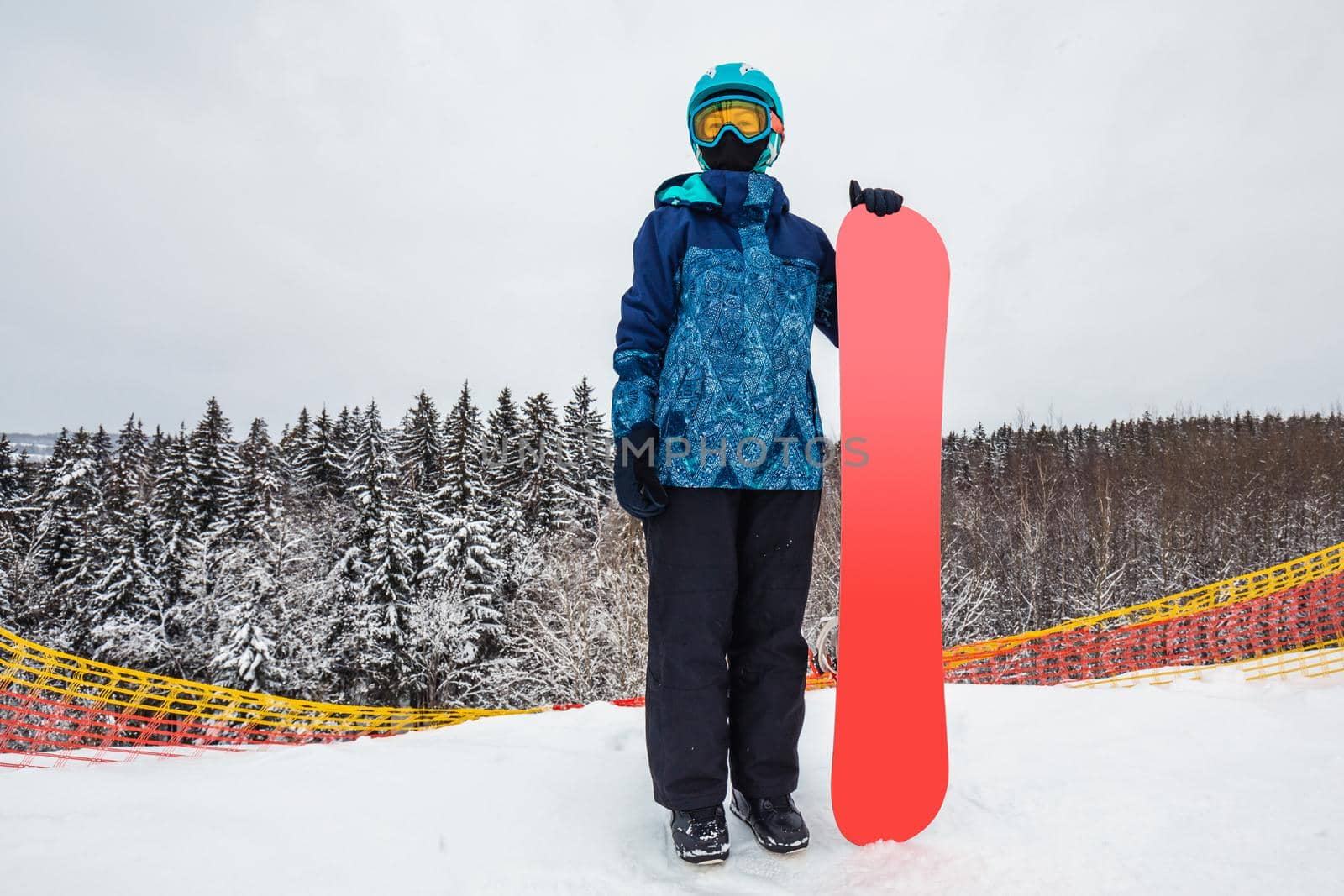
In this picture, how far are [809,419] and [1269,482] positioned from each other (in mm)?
35772

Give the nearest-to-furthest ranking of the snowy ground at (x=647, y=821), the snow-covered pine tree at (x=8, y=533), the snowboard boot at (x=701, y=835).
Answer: the snowy ground at (x=647, y=821)
the snowboard boot at (x=701, y=835)
the snow-covered pine tree at (x=8, y=533)

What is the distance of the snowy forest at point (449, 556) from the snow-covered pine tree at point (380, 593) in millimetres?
73

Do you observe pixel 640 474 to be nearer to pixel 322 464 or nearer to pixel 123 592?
pixel 123 592

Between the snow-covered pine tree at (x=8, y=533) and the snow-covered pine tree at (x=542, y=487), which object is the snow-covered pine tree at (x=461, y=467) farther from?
the snow-covered pine tree at (x=8, y=533)

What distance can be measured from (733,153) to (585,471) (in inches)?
949

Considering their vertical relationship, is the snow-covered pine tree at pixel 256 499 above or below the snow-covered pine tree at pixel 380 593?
above

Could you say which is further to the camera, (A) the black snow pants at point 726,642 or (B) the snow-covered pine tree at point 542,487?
(B) the snow-covered pine tree at point 542,487

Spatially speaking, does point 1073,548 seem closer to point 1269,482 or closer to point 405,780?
point 1269,482

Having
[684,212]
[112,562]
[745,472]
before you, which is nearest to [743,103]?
[684,212]

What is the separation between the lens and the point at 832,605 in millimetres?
16344

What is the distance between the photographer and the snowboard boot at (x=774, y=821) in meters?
1.38

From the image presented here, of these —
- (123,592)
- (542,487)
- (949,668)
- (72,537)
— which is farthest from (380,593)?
(949,668)

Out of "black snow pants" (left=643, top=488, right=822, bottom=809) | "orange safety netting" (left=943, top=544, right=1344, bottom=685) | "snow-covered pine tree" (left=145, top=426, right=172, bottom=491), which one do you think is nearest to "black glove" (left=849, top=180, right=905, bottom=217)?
"black snow pants" (left=643, top=488, right=822, bottom=809)

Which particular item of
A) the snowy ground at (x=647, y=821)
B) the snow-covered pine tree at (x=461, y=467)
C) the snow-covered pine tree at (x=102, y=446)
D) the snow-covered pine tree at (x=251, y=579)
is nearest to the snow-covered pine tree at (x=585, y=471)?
the snow-covered pine tree at (x=461, y=467)
